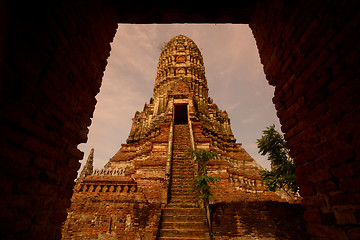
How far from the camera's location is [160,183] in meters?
8.90

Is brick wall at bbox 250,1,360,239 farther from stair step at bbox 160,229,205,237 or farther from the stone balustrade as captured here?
the stone balustrade

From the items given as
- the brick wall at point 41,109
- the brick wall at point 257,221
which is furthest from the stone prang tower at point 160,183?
the brick wall at point 41,109

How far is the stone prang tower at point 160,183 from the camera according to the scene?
21.4 feet

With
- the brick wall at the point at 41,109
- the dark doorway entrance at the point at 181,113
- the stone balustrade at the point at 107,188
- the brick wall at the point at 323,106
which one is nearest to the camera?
the brick wall at the point at 41,109

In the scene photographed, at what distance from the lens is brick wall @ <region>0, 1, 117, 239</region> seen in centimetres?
139

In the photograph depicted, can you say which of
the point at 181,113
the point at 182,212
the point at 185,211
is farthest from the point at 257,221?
the point at 181,113

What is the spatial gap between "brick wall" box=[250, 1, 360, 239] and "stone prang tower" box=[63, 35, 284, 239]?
466 cm

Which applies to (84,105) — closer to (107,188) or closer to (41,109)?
(41,109)

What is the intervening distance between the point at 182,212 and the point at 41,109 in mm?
6165

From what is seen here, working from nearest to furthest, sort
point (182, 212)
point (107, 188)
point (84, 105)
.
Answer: point (84, 105) → point (182, 212) → point (107, 188)

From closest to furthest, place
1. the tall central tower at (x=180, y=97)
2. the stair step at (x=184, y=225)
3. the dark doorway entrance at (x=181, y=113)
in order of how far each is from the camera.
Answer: the stair step at (x=184, y=225) → the tall central tower at (x=180, y=97) → the dark doorway entrance at (x=181, y=113)

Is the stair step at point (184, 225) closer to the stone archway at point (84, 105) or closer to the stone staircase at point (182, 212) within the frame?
the stone staircase at point (182, 212)

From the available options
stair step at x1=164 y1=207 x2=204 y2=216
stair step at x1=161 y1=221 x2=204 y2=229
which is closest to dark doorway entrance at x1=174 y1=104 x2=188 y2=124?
stair step at x1=164 y1=207 x2=204 y2=216

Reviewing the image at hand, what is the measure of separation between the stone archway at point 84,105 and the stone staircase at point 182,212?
454cm
